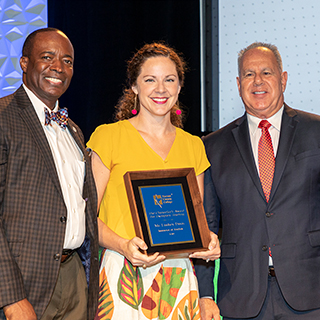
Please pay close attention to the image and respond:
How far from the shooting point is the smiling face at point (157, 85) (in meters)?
2.46

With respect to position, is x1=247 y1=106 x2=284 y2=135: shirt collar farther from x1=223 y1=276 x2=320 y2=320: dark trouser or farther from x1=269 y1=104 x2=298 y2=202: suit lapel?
x1=223 y1=276 x2=320 y2=320: dark trouser

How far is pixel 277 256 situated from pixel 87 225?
1005 mm

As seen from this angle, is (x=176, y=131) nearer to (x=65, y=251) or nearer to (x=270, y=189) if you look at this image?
(x=270, y=189)

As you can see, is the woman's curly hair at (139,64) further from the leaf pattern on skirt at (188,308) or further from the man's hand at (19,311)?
the man's hand at (19,311)

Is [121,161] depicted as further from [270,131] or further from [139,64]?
[270,131]

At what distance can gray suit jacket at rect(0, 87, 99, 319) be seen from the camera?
1.88 metres

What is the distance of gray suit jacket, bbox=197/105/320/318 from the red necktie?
0.15ft

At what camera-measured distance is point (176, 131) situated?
2.62 metres

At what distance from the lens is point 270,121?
2.59 metres

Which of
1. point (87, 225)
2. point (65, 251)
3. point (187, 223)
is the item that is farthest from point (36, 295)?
point (187, 223)

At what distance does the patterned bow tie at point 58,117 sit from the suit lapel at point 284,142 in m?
1.17

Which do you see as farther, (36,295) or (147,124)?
(147,124)

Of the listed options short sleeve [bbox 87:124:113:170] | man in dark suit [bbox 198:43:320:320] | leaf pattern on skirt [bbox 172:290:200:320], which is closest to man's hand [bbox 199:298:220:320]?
man in dark suit [bbox 198:43:320:320]

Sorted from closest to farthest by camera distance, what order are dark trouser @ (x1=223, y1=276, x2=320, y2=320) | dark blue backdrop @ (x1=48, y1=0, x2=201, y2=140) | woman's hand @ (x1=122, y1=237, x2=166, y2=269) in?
woman's hand @ (x1=122, y1=237, x2=166, y2=269)
dark trouser @ (x1=223, y1=276, x2=320, y2=320)
dark blue backdrop @ (x1=48, y1=0, x2=201, y2=140)
